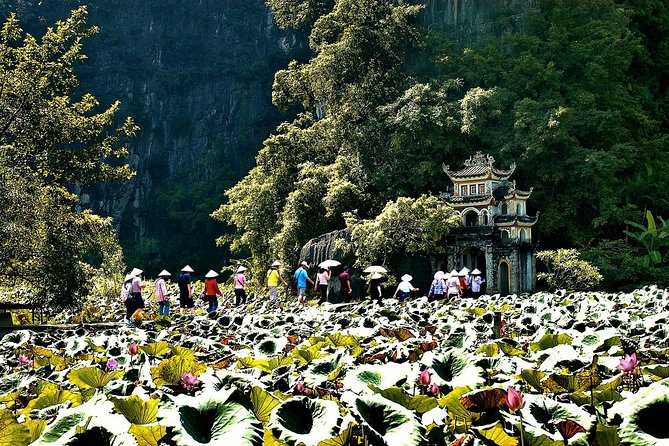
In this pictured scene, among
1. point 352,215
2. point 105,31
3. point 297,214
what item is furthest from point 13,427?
point 105,31

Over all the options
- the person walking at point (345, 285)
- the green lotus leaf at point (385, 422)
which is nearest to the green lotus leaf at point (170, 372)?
the green lotus leaf at point (385, 422)

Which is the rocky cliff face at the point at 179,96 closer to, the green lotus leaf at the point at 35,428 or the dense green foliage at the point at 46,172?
the dense green foliage at the point at 46,172

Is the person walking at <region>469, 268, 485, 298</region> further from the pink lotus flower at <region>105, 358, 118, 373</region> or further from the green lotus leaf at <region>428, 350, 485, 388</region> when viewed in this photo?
the green lotus leaf at <region>428, 350, 485, 388</region>

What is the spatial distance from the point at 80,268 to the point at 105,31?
137ft

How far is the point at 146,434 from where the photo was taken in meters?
1.88

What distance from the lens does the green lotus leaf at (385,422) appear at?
5.79 feet

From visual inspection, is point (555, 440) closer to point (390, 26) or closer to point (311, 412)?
point (311, 412)

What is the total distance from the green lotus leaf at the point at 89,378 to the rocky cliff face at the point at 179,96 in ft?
132

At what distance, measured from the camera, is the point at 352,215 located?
22719 millimetres

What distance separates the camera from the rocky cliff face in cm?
4494

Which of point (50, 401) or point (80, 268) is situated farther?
point (80, 268)

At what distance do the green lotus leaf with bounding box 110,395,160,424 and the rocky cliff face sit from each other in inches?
1626

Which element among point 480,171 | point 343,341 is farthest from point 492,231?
point 343,341

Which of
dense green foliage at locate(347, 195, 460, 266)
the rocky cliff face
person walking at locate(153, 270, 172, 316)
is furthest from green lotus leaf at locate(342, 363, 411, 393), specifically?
the rocky cliff face
